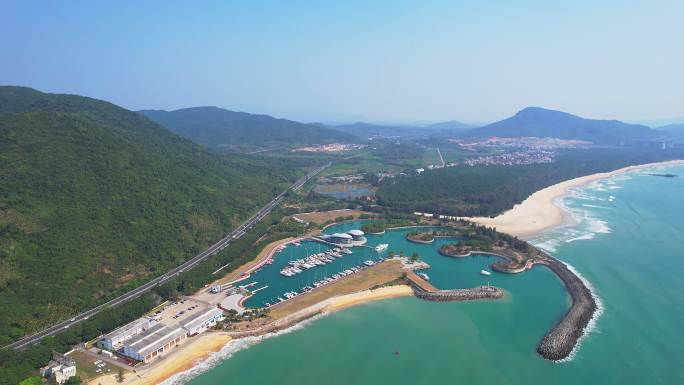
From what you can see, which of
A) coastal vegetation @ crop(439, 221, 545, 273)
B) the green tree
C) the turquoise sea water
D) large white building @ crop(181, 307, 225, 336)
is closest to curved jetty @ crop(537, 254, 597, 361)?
the turquoise sea water

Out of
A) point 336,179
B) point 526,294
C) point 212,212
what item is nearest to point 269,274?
point 212,212

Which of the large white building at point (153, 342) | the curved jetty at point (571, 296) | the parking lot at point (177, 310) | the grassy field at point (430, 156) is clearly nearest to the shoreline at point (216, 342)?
the large white building at point (153, 342)

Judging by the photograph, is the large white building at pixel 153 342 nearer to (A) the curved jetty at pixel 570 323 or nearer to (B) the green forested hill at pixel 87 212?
(B) the green forested hill at pixel 87 212

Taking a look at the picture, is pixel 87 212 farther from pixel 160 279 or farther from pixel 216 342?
pixel 216 342

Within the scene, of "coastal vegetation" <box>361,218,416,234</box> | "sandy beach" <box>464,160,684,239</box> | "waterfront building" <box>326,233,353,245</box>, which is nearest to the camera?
"waterfront building" <box>326,233,353,245</box>

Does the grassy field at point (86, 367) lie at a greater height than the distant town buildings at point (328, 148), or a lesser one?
lesser

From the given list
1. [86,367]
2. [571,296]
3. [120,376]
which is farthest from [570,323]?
[86,367]

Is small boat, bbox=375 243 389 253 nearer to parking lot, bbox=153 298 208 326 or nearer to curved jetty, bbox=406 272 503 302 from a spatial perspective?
curved jetty, bbox=406 272 503 302
